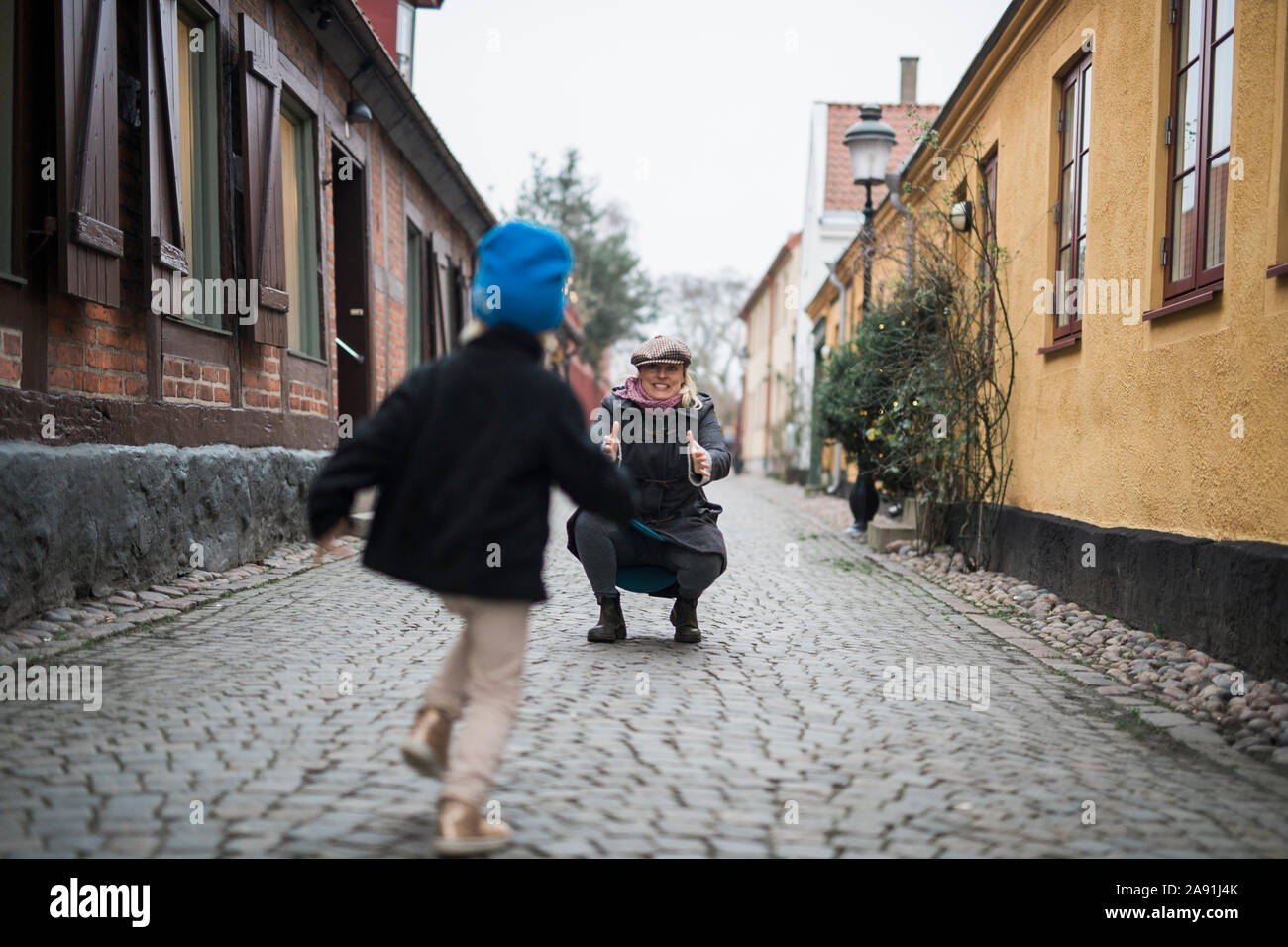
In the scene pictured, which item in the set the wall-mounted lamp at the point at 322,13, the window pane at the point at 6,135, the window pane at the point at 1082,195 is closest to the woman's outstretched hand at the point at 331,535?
the window pane at the point at 6,135

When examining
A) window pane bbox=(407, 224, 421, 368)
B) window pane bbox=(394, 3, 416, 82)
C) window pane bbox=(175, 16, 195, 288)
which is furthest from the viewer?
window pane bbox=(394, 3, 416, 82)

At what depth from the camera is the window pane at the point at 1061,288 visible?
802 centimetres

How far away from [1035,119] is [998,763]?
6370 millimetres

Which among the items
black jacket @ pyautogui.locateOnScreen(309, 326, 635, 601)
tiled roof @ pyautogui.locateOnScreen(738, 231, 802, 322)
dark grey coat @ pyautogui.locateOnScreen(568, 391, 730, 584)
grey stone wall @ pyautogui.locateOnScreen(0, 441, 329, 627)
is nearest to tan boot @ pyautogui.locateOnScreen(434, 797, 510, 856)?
black jacket @ pyautogui.locateOnScreen(309, 326, 635, 601)

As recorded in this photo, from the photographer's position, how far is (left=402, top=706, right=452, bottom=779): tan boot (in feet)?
9.52

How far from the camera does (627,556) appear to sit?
5785 mm

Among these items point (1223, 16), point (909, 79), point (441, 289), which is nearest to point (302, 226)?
point (441, 289)

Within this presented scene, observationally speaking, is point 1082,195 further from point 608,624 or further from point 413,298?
point 413,298

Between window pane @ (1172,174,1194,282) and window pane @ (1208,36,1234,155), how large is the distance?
1.03 feet

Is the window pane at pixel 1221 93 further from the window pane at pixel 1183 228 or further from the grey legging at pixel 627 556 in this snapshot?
the grey legging at pixel 627 556

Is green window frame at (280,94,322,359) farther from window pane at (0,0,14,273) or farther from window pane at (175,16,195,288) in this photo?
window pane at (0,0,14,273)

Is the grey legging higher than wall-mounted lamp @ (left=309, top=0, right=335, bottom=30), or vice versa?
wall-mounted lamp @ (left=309, top=0, right=335, bottom=30)

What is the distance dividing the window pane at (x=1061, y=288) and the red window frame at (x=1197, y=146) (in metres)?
1.74
